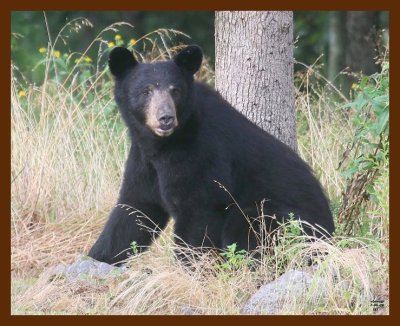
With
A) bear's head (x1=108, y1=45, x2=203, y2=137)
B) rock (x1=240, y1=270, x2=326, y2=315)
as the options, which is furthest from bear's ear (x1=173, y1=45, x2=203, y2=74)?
rock (x1=240, y1=270, x2=326, y2=315)

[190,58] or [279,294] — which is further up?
[190,58]

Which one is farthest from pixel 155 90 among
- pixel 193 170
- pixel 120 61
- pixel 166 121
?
pixel 193 170

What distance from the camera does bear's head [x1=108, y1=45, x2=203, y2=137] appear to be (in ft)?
25.6

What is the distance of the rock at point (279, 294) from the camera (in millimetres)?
6945

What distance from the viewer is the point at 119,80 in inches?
323

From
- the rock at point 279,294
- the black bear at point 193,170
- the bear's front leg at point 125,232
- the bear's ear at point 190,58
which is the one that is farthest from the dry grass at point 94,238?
the bear's ear at point 190,58

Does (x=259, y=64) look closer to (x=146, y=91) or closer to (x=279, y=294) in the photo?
(x=146, y=91)

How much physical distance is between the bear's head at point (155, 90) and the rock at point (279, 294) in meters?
1.59

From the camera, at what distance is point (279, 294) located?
275 inches

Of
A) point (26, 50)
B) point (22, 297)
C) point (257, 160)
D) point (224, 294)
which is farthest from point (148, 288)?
point (26, 50)

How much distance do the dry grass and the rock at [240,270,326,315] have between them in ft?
0.14

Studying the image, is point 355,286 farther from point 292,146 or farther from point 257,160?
point 292,146

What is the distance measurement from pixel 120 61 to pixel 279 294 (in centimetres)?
250

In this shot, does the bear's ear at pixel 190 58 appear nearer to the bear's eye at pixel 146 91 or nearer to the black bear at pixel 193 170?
the black bear at pixel 193 170
